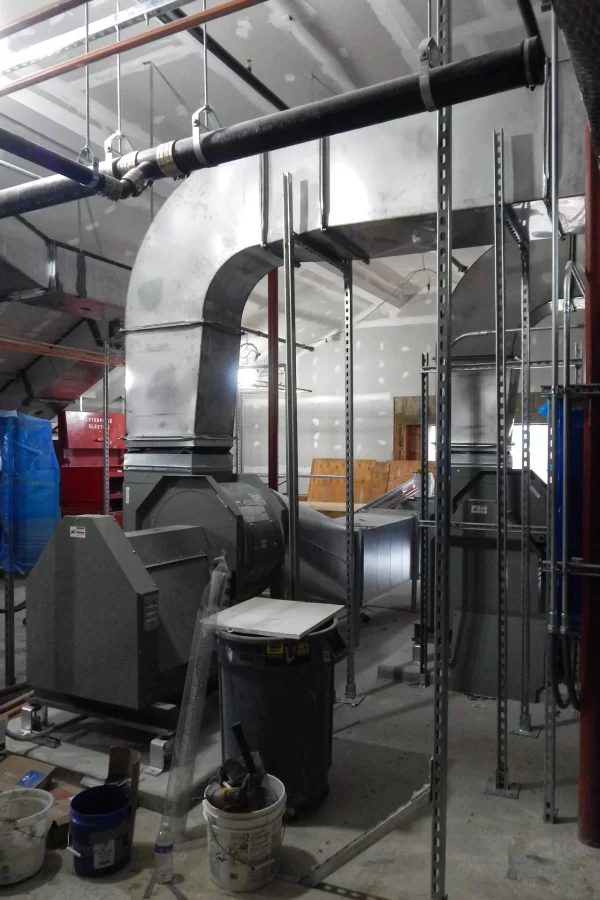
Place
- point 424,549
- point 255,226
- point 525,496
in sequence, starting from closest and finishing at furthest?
point 525,496 < point 255,226 < point 424,549

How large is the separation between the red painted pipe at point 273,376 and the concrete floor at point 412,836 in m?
2.29

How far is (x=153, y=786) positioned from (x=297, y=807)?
0.58 m

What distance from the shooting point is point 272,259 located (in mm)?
3436

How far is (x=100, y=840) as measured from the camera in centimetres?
208

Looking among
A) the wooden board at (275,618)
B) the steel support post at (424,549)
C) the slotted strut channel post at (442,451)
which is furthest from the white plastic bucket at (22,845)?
the steel support post at (424,549)

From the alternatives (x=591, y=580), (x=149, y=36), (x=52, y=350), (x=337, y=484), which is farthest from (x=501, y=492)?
(x=337, y=484)

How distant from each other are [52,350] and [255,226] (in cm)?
337

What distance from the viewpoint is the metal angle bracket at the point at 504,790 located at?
260 centimetres

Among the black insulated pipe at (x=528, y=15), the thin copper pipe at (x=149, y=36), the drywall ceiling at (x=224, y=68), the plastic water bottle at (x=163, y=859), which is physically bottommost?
the plastic water bottle at (x=163, y=859)

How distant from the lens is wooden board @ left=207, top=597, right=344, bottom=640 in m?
2.35

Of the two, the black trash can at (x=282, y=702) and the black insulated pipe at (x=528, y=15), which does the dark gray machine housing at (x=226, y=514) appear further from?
the black insulated pipe at (x=528, y=15)

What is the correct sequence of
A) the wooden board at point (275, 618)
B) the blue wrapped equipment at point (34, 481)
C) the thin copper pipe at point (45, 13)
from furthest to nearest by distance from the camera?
1. the blue wrapped equipment at point (34, 481)
2. the thin copper pipe at point (45, 13)
3. the wooden board at point (275, 618)

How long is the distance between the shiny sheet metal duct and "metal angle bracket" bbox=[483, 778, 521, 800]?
2.01 meters

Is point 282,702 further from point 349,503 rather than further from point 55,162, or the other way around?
point 55,162
